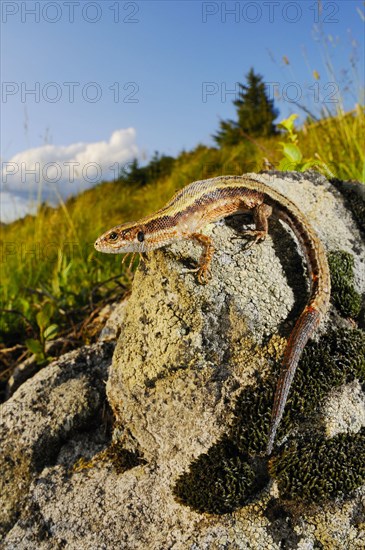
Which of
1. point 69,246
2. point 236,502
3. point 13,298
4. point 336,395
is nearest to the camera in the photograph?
point 236,502

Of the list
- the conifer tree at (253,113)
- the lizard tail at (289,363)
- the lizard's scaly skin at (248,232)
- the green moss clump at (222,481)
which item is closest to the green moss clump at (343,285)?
the lizard's scaly skin at (248,232)

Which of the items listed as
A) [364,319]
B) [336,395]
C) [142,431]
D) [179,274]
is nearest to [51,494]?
[142,431]

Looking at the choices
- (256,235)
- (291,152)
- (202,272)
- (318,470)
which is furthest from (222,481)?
(291,152)

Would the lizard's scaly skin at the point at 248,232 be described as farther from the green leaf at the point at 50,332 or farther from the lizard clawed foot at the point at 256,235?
the green leaf at the point at 50,332

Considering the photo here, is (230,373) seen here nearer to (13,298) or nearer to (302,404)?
(302,404)

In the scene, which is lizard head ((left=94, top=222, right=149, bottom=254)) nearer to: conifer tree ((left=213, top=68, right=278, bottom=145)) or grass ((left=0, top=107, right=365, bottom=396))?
grass ((left=0, top=107, right=365, bottom=396))

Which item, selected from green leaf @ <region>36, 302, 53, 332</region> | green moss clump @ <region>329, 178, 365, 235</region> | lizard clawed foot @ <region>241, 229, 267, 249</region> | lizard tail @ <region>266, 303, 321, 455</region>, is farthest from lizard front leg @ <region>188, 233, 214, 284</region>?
green leaf @ <region>36, 302, 53, 332</region>
